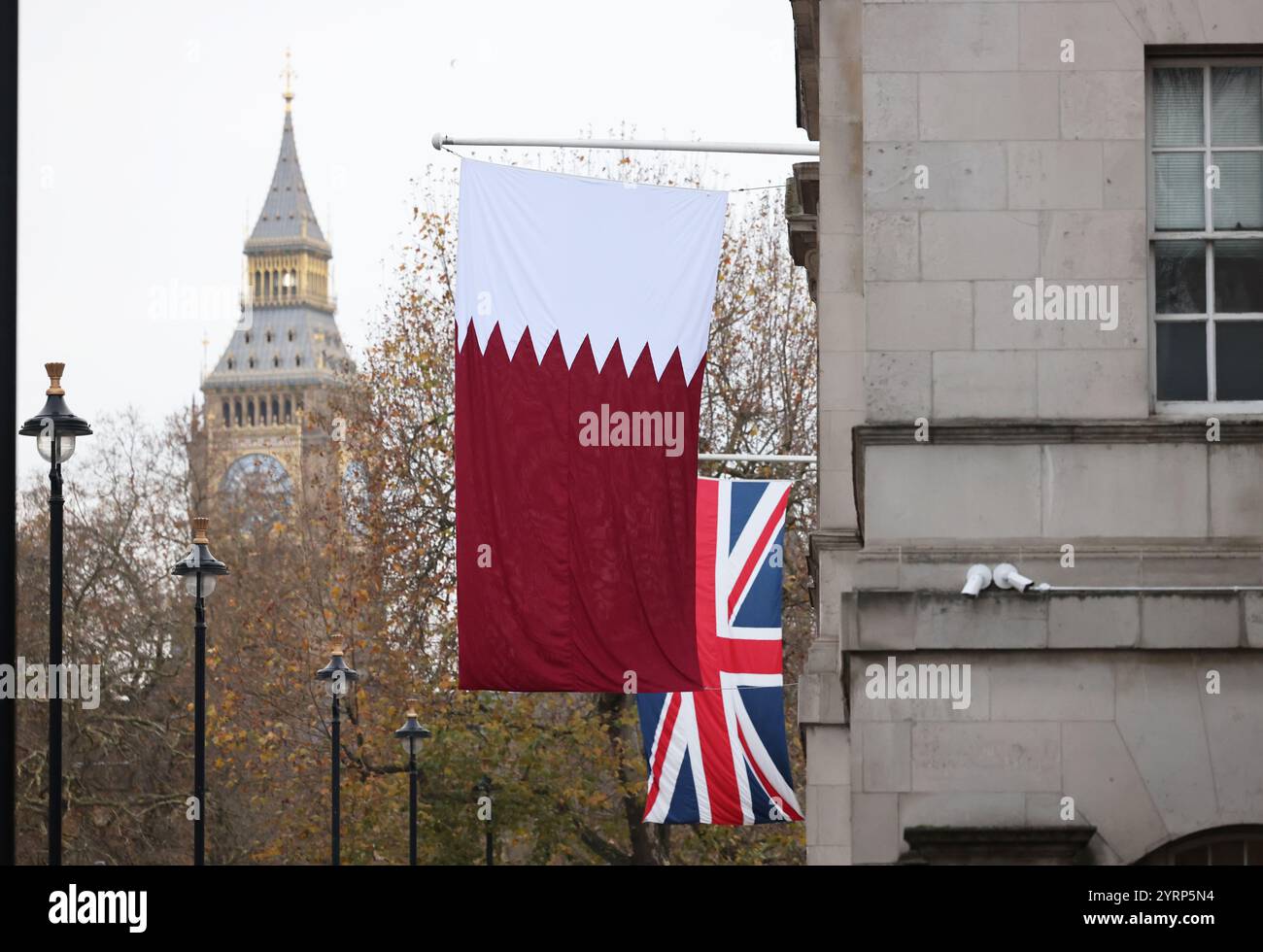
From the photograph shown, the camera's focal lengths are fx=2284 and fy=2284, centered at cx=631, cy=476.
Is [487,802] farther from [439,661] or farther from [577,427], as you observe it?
[577,427]

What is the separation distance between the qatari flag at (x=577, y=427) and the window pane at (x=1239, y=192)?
→ 10.7ft

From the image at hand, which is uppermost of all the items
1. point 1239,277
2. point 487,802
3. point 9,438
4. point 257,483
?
point 257,483

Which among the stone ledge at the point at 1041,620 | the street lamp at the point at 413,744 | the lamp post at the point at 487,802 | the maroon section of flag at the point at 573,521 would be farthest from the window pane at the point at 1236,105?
the lamp post at the point at 487,802

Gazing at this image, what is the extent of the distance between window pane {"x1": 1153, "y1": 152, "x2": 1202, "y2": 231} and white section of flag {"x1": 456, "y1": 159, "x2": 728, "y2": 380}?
2.75 metres

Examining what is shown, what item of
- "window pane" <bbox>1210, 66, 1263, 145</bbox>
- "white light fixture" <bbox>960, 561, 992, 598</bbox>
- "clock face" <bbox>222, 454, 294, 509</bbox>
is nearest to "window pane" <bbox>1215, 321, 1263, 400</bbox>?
"window pane" <bbox>1210, 66, 1263, 145</bbox>

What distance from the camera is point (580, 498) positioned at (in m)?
13.5

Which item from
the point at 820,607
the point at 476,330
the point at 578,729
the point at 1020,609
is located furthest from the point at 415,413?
the point at 1020,609

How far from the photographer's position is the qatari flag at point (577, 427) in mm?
13344

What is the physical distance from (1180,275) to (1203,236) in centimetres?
23

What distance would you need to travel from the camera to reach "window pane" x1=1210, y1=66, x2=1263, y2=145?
40.0 ft

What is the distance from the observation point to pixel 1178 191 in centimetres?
1220

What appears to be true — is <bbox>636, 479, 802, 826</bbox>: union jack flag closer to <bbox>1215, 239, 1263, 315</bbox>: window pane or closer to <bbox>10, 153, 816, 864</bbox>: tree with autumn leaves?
<bbox>1215, 239, 1263, 315</bbox>: window pane

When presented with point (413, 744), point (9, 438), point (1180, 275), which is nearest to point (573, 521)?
point (1180, 275)
